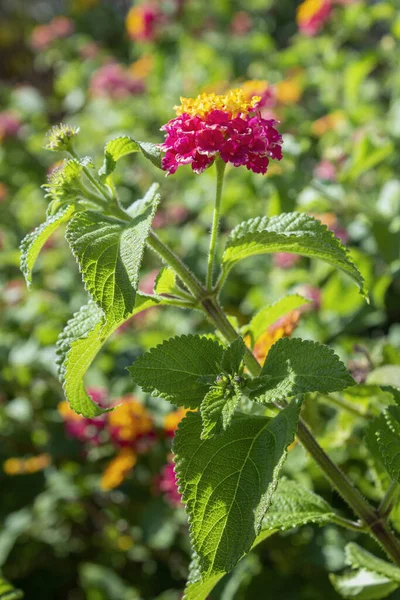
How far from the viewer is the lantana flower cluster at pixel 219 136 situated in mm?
889

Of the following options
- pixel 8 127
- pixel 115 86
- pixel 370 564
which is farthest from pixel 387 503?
pixel 8 127

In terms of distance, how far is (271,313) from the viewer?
3.52ft

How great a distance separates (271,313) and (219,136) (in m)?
0.30

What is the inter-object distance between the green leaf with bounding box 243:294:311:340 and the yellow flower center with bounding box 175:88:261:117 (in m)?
0.29

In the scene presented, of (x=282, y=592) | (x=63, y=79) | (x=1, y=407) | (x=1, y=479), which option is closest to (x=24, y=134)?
(x=63, y=79)

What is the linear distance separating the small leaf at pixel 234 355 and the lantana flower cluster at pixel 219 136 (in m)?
0.22

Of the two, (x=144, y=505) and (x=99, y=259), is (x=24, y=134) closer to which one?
(x=144, y=505)

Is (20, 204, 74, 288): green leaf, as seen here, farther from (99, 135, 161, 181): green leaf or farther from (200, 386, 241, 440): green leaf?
(200, 386, 241, 440): green leaf

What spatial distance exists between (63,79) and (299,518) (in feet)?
12.2

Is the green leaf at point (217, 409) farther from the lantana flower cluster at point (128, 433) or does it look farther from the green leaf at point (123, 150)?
the lantana flower cluster at point (128, 433)

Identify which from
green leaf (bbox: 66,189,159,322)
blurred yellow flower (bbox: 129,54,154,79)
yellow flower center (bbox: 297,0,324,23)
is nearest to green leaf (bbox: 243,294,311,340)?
green leaf (bbox: 66,189,159,322)

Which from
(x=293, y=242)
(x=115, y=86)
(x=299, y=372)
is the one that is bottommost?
(x=299, y=372)

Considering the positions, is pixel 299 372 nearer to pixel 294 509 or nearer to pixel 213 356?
pixel 213 356

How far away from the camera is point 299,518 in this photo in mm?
968
